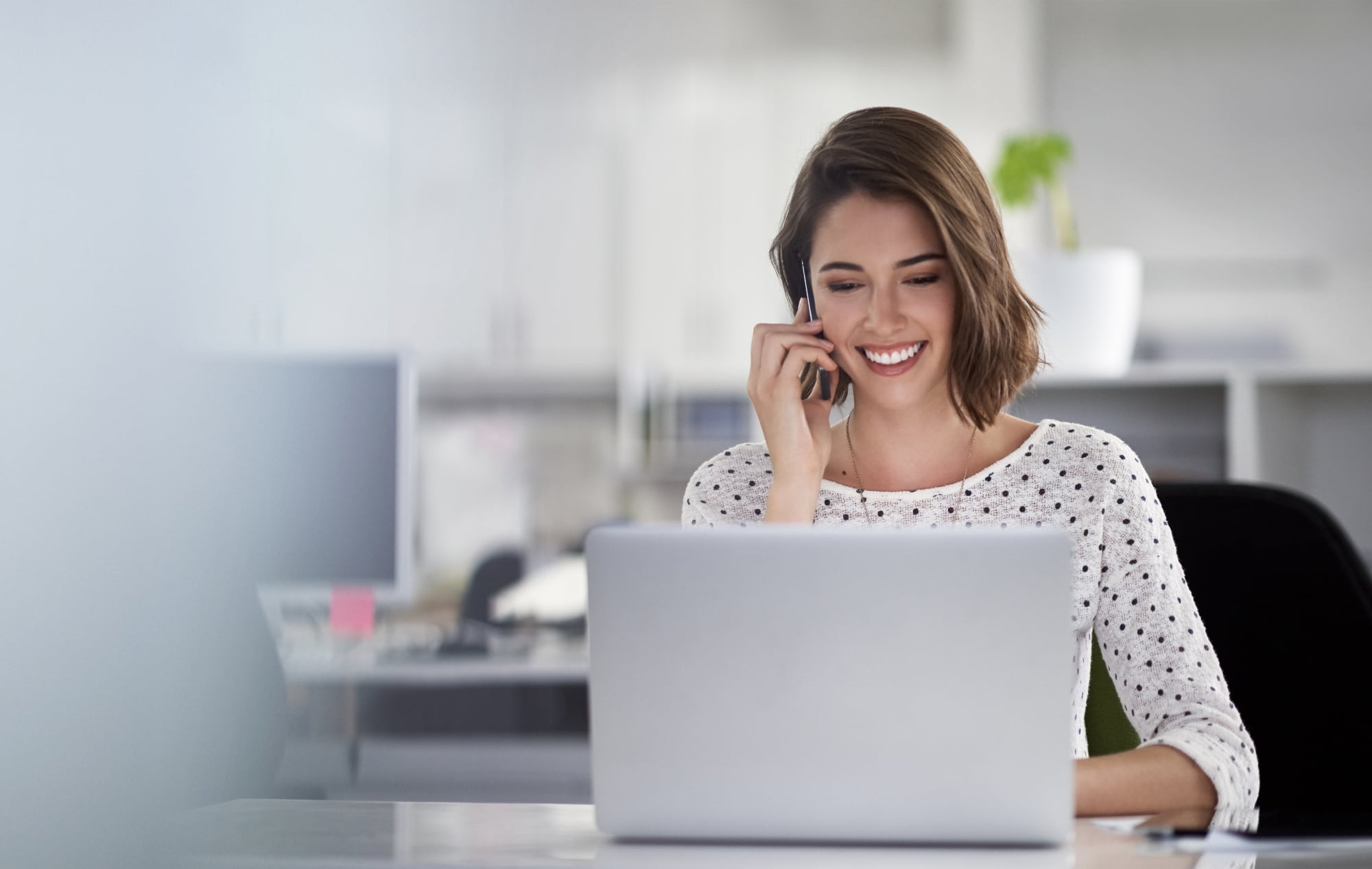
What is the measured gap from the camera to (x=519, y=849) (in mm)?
799

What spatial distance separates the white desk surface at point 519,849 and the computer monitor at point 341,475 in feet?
5.71

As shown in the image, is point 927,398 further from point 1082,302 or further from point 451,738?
point 451,738

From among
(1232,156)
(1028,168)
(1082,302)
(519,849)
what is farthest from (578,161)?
(519,849)

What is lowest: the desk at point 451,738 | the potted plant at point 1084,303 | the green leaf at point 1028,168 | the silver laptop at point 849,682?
the desk at point 451,738

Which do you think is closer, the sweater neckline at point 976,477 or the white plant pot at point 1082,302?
the sweater neckline at point 976,477

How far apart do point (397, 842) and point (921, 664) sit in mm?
325

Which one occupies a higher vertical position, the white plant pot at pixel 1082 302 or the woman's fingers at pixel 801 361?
the white plant pot at pixel 1082 302

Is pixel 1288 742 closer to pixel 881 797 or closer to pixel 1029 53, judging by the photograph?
pixel 881 797

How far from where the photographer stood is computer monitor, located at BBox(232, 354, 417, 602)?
8.70 ft

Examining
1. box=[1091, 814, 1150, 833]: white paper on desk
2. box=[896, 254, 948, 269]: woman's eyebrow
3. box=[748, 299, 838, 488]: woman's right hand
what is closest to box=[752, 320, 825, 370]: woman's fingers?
box=[748, 299, 838, 488]: woman's right hand

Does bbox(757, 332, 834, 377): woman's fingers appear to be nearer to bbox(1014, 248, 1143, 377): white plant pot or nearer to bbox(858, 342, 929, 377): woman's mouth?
bbox(858, 342, 929, 377): woman's mouth

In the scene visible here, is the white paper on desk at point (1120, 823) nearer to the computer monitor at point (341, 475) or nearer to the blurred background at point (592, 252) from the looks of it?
the blurred background at point (592, 252)

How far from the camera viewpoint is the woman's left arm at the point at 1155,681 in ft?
3.28

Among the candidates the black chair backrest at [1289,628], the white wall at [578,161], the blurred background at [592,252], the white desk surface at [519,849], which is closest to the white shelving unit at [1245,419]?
the blurred background at [592,252]
